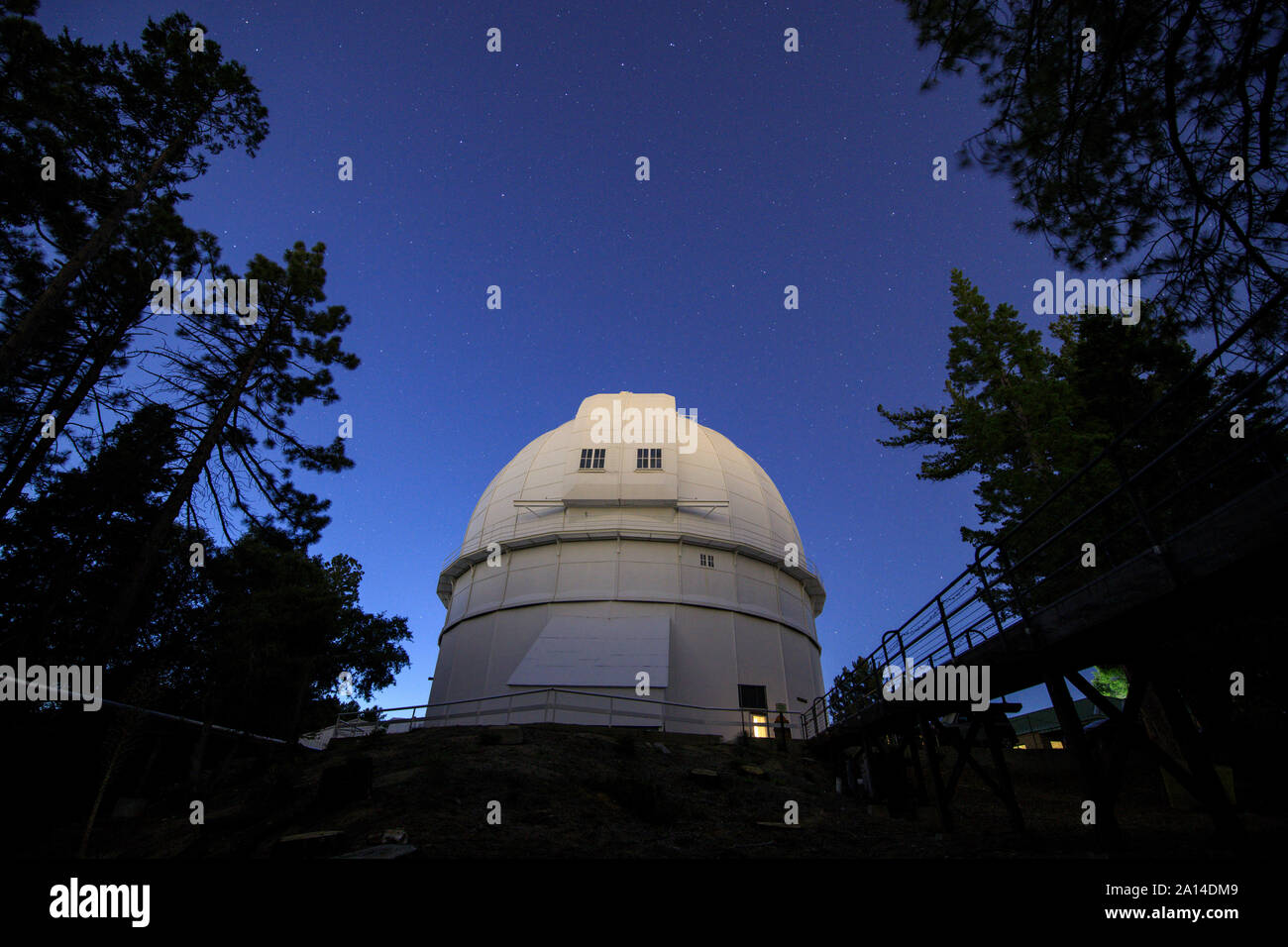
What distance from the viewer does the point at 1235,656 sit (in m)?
12.5

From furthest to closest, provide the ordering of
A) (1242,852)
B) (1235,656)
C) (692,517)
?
(692,517) < (1235,656) < (1242,852)

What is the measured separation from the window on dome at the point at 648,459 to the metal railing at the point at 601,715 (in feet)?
33.5

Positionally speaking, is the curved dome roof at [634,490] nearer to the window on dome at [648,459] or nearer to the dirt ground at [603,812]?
the window on dome at [648,459]

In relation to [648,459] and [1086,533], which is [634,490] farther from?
[1086,533]

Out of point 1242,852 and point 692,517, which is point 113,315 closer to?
point 692,517

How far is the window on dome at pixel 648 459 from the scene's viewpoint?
2465 centimetres

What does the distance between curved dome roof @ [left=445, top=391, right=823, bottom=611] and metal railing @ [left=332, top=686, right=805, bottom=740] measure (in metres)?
6.75

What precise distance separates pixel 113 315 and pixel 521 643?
50.7 ft

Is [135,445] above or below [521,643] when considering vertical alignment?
above

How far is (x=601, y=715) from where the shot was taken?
17.6 m

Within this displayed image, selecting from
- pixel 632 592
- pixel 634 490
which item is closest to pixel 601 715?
pixel 632 592

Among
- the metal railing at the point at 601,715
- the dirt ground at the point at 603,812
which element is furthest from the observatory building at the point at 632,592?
the dirt ground at the point at 603,812

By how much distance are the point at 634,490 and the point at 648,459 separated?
2153mm
